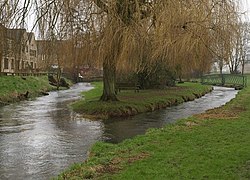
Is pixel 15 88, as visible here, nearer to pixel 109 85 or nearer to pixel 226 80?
pixel 109 85

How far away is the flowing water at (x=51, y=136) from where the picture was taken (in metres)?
8.82

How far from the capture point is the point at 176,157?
8211 millimetres

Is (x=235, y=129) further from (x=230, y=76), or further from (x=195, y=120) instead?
(x=230, y=76)

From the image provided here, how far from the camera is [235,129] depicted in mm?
11578

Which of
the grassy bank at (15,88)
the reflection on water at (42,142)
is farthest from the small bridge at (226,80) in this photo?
the reflection on water at (42,142)

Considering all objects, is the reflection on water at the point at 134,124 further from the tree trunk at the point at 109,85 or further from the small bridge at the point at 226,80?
the small bridge at the point at 226,80

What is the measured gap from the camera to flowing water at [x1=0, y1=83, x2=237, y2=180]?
882 cm

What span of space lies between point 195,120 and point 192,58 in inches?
247

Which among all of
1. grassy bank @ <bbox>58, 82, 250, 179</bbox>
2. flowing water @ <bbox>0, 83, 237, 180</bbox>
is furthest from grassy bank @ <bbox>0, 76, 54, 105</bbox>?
grassy bank @ <bbox>58, 82, 250, 179</bbox>

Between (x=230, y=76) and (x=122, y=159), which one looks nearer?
(x=122, y=159)

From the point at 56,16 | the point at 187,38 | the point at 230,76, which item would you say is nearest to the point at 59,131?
the point at 56,16

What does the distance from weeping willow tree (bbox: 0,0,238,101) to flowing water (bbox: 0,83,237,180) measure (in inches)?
111

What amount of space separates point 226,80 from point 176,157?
166 feet

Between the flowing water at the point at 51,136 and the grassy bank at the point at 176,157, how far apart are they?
86 centimetres
